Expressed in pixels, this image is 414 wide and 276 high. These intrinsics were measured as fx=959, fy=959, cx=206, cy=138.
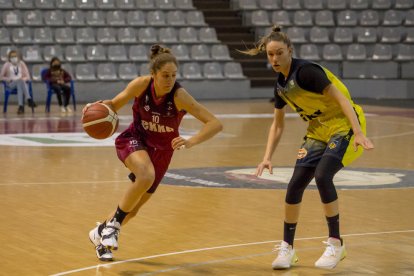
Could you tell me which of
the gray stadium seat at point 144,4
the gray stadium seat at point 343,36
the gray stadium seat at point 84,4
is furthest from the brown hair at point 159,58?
the gray stadium seat at point 343,36

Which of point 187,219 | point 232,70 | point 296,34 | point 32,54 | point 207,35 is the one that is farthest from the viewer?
point 296,34

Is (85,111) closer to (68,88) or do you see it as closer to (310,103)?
(310,103)

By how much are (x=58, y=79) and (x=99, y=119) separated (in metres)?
14.3

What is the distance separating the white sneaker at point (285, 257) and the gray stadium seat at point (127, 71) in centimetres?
1772

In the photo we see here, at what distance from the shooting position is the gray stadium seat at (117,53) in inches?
950

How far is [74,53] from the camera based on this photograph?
23.8 m

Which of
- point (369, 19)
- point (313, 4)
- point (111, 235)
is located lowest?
point (111, 235)

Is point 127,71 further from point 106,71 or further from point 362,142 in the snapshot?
point 362,142

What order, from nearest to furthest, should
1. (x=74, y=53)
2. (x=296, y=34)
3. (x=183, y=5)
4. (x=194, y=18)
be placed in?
1. (x=74, y=53)
2. (x=194, y=18)
3. (x=183, y=5)
4. (x=296, y=34)

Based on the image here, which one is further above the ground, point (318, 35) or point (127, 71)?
point (318, 35)

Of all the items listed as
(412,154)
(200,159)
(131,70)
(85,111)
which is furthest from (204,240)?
(131,70)

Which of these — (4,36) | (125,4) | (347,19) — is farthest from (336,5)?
(4,36)

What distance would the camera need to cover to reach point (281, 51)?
246 inches

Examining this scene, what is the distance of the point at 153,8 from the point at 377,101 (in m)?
6.41
